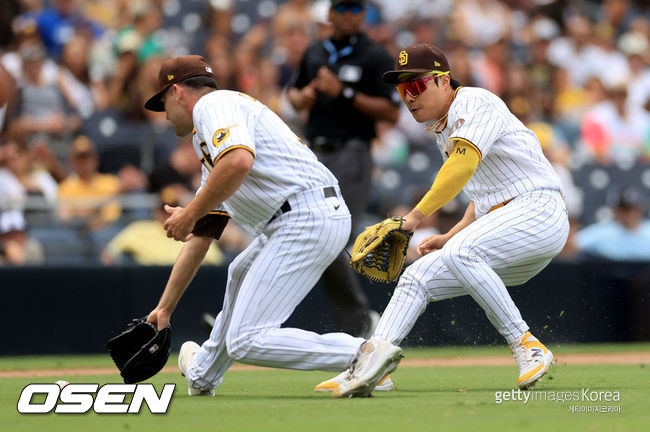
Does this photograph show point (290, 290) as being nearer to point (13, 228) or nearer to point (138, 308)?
point (138, 308)

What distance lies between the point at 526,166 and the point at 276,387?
2.01 metres

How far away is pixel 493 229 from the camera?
5.87 m

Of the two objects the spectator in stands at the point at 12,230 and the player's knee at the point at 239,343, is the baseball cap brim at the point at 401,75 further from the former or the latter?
the spectator in stands at the point at 12,230

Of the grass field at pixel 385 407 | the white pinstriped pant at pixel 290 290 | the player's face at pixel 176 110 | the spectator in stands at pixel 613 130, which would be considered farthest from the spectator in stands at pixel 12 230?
the spectator in stands at pixel 613 130

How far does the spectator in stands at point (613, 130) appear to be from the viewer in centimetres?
1416

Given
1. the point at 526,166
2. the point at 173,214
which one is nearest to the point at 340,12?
the point at 526,166

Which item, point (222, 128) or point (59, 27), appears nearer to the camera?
point (222, 128)

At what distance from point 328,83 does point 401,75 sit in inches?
97.5

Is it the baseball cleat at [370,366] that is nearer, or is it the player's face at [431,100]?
the baseball cleat at [370,366]

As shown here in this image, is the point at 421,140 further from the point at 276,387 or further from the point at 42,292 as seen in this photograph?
the point at 276,387

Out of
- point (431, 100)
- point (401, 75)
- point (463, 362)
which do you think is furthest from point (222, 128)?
point (463, 362)

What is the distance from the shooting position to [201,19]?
14547 millimetres

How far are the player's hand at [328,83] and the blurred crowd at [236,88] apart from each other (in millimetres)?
1829

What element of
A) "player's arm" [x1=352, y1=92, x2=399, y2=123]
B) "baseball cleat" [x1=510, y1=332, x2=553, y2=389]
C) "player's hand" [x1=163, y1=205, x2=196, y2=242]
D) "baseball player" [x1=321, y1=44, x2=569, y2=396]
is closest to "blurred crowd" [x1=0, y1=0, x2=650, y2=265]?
"player's arm" [x1=352, y1=92, x2=399, y2=123]
